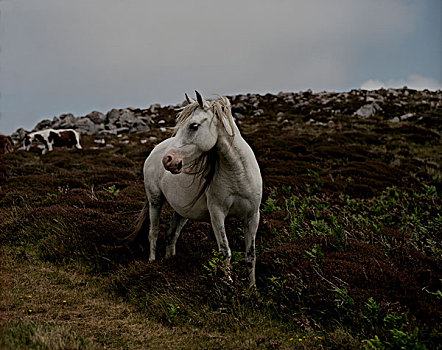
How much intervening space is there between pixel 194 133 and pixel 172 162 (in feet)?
1.50

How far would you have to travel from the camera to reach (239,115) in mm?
38625

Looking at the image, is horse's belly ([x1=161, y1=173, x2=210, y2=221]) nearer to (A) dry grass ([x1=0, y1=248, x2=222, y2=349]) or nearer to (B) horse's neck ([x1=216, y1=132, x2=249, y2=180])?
(B) horse's neck ([x1=216, y1=132, x2=249, y2=180])

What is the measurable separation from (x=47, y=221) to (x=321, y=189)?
7.41 m

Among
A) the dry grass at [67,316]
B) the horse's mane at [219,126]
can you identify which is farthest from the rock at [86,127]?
the horse's mane at [219,126]

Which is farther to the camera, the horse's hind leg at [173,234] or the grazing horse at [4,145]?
the grazing horse at [4,145]

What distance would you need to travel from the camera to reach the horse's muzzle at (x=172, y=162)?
382cm

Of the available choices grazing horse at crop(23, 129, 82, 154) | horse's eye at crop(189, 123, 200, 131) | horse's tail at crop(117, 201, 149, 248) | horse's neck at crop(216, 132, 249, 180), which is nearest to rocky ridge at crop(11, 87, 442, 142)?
grazing horse at crop(23, 129, 82, 154)

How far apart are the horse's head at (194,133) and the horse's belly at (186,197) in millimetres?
767

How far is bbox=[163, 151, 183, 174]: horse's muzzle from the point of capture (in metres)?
3.82

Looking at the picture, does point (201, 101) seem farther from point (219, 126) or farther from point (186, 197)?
point (186, 197)

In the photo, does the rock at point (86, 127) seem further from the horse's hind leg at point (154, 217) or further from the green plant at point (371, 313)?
the green plant at point (371, 313)

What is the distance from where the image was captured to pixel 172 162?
383 centimetres

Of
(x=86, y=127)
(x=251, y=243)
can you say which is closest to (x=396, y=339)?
(x=251, y=243)

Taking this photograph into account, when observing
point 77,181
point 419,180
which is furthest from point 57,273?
point 419,180
